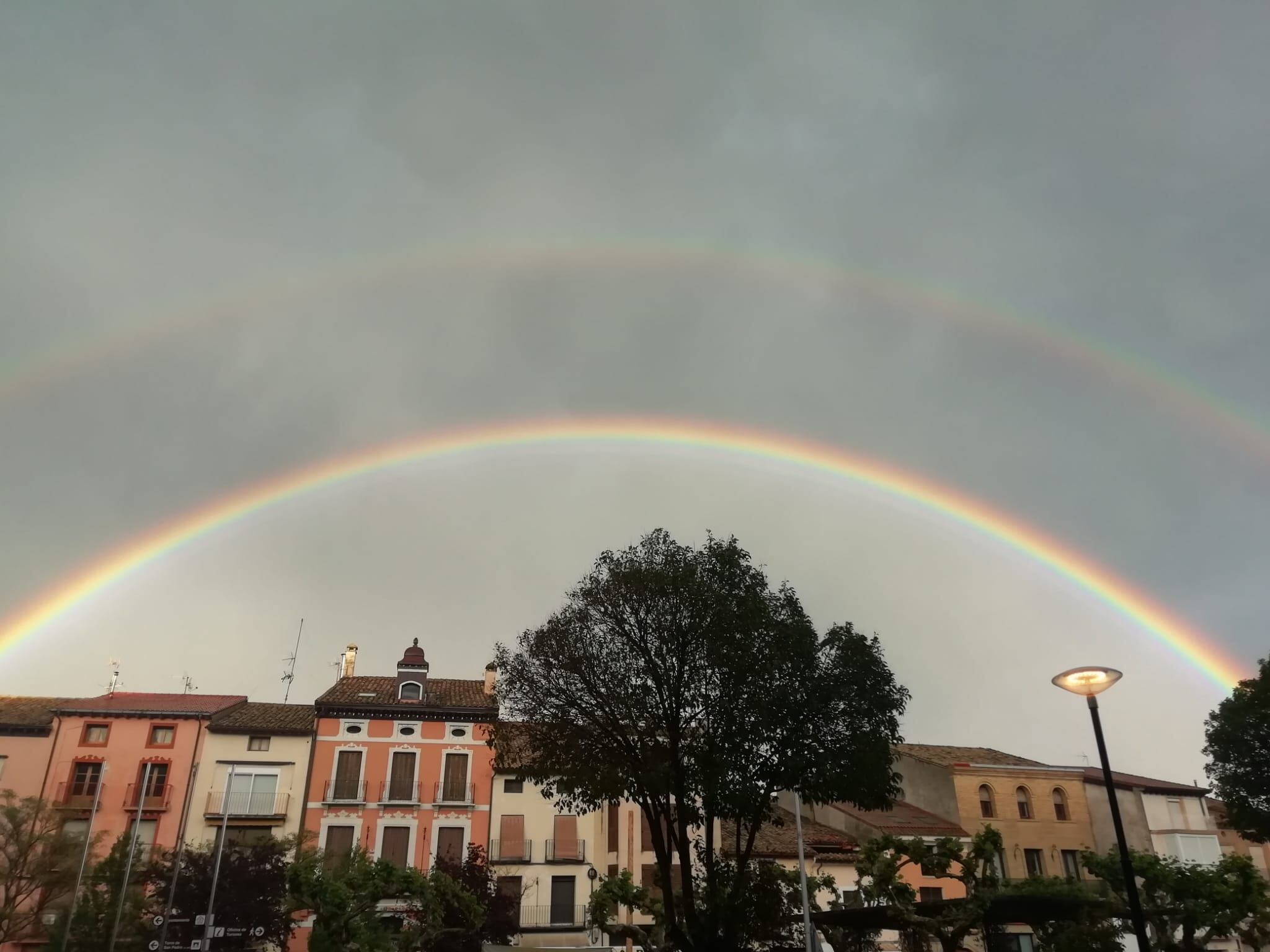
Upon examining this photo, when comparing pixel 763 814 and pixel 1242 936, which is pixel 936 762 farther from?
pixel 763 814

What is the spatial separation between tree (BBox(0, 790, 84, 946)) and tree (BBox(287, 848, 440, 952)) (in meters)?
11.9

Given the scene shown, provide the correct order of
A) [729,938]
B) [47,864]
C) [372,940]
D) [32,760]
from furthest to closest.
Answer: [32,760], [47,864], [372,940], [729,938]

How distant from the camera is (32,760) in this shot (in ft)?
151

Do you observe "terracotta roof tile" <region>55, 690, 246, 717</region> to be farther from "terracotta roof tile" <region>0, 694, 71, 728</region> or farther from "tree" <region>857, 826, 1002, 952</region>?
"tree" <region>857, 826, 1002, 952</region>

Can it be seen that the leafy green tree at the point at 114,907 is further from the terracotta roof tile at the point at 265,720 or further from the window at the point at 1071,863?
the window at the point at 1071,863

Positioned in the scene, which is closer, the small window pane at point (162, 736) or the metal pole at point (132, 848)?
the metal pole at point (132, 848)

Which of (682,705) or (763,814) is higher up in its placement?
(682,705)

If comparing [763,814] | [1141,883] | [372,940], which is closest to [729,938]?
[763,814]

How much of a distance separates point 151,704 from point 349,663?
10.8 meters

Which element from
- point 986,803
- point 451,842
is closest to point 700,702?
point 451,842

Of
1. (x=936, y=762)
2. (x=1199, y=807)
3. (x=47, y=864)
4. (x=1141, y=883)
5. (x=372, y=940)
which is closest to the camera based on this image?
(x=372, y=940)

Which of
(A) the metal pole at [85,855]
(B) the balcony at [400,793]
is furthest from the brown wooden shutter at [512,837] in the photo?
(A) the metal pole at [85,855]

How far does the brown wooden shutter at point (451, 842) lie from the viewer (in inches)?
1837

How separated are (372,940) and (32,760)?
975 inches
